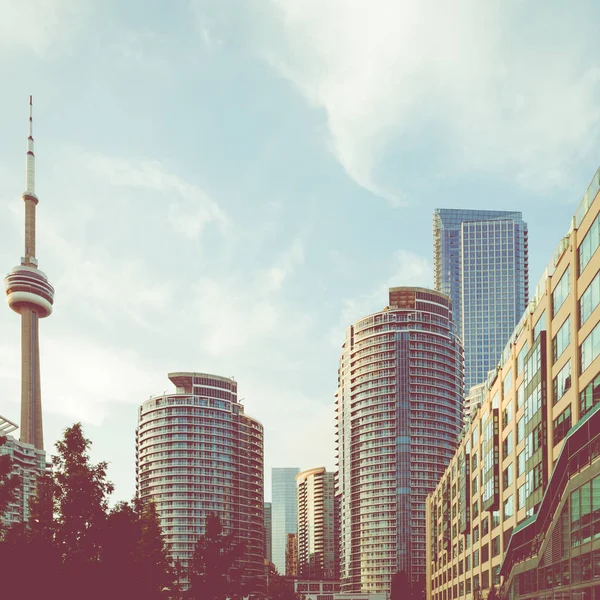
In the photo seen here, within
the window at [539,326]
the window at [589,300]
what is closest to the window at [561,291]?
the window at [589,300]

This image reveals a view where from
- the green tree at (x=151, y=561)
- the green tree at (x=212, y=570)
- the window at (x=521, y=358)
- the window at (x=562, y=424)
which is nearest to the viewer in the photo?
the green tree at (x=151, y=561)

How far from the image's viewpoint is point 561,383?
204 feet

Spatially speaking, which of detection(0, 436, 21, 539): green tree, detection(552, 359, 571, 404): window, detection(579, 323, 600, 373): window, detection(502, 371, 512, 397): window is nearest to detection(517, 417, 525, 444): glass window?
detection(502, 371, 512, 397): window

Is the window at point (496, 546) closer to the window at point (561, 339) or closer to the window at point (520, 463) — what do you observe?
the window at point (520, 463)

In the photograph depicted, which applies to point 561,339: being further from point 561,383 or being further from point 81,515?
point 81,515

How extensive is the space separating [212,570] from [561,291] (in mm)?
32138

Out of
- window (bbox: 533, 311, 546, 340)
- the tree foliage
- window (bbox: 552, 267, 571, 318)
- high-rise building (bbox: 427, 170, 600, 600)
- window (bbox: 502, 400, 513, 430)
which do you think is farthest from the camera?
window (bbox: 502, 400, 513, 430)

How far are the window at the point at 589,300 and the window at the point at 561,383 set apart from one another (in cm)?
457

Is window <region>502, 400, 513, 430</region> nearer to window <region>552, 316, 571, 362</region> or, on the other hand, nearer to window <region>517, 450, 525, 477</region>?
window <region>517, 450, 525, 477</region>

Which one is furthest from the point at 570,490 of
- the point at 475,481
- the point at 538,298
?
the point at 475,481

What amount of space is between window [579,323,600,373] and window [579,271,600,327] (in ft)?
4.49

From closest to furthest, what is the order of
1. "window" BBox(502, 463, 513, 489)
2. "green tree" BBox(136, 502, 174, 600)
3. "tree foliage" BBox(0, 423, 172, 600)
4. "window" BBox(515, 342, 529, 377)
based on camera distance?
"tree foliage" BBox(0, 423, 172, 600)
"green tree" BBox(136, 502, 174, 600)
"window" BBox(515, 342, 529, 377)
"window" BBox(502, 463, 513, 489)

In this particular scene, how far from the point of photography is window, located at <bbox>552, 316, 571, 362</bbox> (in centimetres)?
5993

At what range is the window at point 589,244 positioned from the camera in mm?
52147
